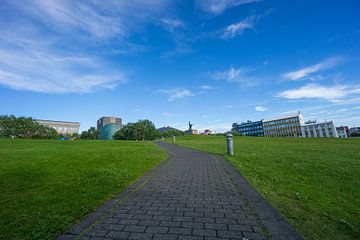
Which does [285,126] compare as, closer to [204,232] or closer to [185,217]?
[185,217]

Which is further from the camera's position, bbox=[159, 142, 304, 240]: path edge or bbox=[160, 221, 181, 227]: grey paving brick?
bbox=[160, 221, 181, 227]: grey paving brick

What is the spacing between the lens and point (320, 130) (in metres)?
108

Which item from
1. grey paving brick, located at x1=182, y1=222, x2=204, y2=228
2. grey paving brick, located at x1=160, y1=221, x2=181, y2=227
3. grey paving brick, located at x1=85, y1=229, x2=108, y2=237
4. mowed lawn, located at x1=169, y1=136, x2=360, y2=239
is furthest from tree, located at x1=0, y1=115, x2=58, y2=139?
mowed lawn, located at x1=169, y1=136, x2=360, y2=239

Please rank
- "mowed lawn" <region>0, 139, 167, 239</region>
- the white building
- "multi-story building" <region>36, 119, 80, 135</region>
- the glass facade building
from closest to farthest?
"mowed lawn" <region>0, 139, 167, 239</region> < the white building < "multi-story building" <region>36, 119, 80, 135</region> < the glass facade building

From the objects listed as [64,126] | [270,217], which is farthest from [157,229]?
[64,126]

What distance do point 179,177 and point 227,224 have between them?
10.8 feet

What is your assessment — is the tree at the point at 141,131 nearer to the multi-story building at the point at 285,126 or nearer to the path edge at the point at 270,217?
the path edge at the point at 270,217

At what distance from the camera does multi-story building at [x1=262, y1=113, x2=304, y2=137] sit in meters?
117

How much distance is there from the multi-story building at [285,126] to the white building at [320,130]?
380cm

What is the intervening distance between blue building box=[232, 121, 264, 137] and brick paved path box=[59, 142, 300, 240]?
149876 millimetres

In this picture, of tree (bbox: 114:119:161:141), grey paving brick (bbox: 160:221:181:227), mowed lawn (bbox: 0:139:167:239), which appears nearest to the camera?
mowed lawn (bbox: 0:139:167:239)

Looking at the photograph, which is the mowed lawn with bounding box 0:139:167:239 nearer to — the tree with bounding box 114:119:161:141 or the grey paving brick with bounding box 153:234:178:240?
the grey paving brick with bounding box 153:234:178:240

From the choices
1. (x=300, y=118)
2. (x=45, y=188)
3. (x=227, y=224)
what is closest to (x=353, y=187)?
(x=227, y=224)

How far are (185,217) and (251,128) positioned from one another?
161 m
